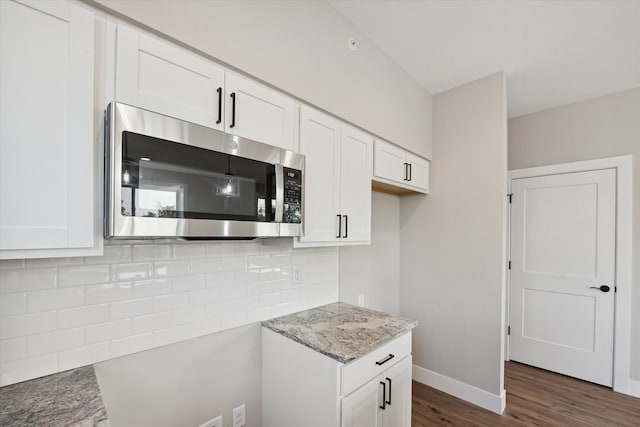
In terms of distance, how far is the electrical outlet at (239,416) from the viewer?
159 cm

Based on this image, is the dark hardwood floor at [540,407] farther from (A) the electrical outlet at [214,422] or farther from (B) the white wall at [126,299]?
(B) the white wall at [126,299]

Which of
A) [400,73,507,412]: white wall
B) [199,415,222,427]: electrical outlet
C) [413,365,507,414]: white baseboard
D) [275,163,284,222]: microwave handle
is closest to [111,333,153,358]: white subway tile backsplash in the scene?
[199,415,222,427]: electrical outlet

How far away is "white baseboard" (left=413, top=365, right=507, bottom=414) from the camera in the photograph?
2420 mm

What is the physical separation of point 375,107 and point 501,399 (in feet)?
8.73

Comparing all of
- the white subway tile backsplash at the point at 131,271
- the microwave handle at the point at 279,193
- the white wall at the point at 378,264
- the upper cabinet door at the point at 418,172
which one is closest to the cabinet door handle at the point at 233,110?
the microwave handle at the point at 279,193

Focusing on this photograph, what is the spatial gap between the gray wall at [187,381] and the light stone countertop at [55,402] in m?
0.16

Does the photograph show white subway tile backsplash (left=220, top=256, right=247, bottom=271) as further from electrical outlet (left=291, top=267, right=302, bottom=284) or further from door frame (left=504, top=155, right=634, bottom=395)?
door frame (left=504, top=155, right=634, bottom=395)

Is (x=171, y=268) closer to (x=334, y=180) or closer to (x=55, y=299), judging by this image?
(x=55, y=299)

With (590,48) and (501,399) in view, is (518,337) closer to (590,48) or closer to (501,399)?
(501,399)

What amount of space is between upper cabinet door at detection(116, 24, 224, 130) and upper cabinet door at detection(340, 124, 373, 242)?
899mm

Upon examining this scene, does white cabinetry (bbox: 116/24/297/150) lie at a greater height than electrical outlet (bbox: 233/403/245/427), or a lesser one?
greater

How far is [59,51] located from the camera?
2.91 feet

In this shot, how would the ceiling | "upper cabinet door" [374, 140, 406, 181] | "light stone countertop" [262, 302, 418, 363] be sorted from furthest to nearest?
"upper cabinet door" [374, 140, 406, 181]
the ceiling
"light stone countertop" [262, 302, 418, 363]

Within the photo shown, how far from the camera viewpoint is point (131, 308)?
1.24 m
